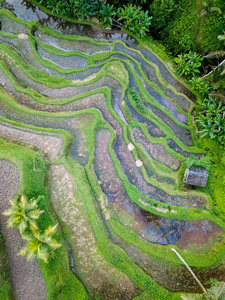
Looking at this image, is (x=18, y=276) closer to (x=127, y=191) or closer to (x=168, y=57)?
(x=127, y=191)

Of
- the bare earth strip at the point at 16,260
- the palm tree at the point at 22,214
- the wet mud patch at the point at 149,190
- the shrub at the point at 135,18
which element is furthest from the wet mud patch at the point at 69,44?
the palm tree at the point at 22,214

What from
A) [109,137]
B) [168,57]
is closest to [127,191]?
[109,137]

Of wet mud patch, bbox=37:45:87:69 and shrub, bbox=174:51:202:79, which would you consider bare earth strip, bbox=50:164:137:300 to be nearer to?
wet mud patch, bbox=37:45:87:69

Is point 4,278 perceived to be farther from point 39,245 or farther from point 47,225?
point 39,245

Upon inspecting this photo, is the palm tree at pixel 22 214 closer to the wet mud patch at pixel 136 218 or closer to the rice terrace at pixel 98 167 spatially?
the rice terrace at pixel 98 167

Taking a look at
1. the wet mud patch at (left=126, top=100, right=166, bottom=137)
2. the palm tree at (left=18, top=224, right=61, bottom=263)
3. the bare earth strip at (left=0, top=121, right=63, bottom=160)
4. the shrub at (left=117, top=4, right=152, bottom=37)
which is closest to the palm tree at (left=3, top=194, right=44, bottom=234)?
the palm tree at (left=18, top=224, right=61, bottom=263)

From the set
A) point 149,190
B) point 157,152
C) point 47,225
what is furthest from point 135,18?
point 47,225

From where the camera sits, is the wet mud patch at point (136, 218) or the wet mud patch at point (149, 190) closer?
the wet mud patch at point (136, 218)

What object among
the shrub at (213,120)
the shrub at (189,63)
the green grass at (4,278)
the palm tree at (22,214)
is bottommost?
the green grass at (4,278)
